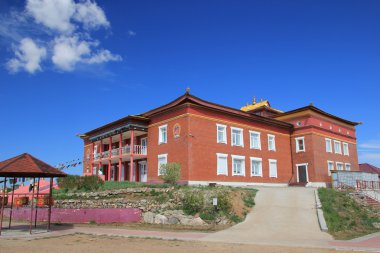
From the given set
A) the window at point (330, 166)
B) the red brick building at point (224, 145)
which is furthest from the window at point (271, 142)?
the window at point (330, 166)

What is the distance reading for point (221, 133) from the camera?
29.7 metres

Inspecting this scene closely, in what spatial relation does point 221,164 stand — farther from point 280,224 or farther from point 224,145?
point 280,224

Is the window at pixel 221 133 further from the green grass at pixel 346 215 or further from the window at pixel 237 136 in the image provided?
the green grass at pixel 346 215

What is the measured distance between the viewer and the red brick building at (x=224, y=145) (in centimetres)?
2777

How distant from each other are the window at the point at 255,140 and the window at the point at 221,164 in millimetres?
4076

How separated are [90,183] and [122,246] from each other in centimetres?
1375

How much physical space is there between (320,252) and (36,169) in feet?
40.5

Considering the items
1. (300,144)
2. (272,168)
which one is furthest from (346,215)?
(300,144)

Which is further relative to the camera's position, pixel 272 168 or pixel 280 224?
pixel 272 168

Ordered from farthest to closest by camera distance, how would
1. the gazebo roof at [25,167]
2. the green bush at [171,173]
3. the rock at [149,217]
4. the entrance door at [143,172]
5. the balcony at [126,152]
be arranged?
the entrance door at [143,172], the balcony at [126,152], the green bush at [171,173], the rock at [149,217], the gazebo roof at [25,167]

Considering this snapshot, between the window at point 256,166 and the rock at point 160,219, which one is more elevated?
the window at point 256,166

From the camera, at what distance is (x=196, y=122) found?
1089 inches

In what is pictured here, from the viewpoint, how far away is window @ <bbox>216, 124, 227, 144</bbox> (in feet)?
95.7

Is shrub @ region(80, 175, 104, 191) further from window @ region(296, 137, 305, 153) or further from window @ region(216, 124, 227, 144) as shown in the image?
window @ region(296, 137, 305, 153)
